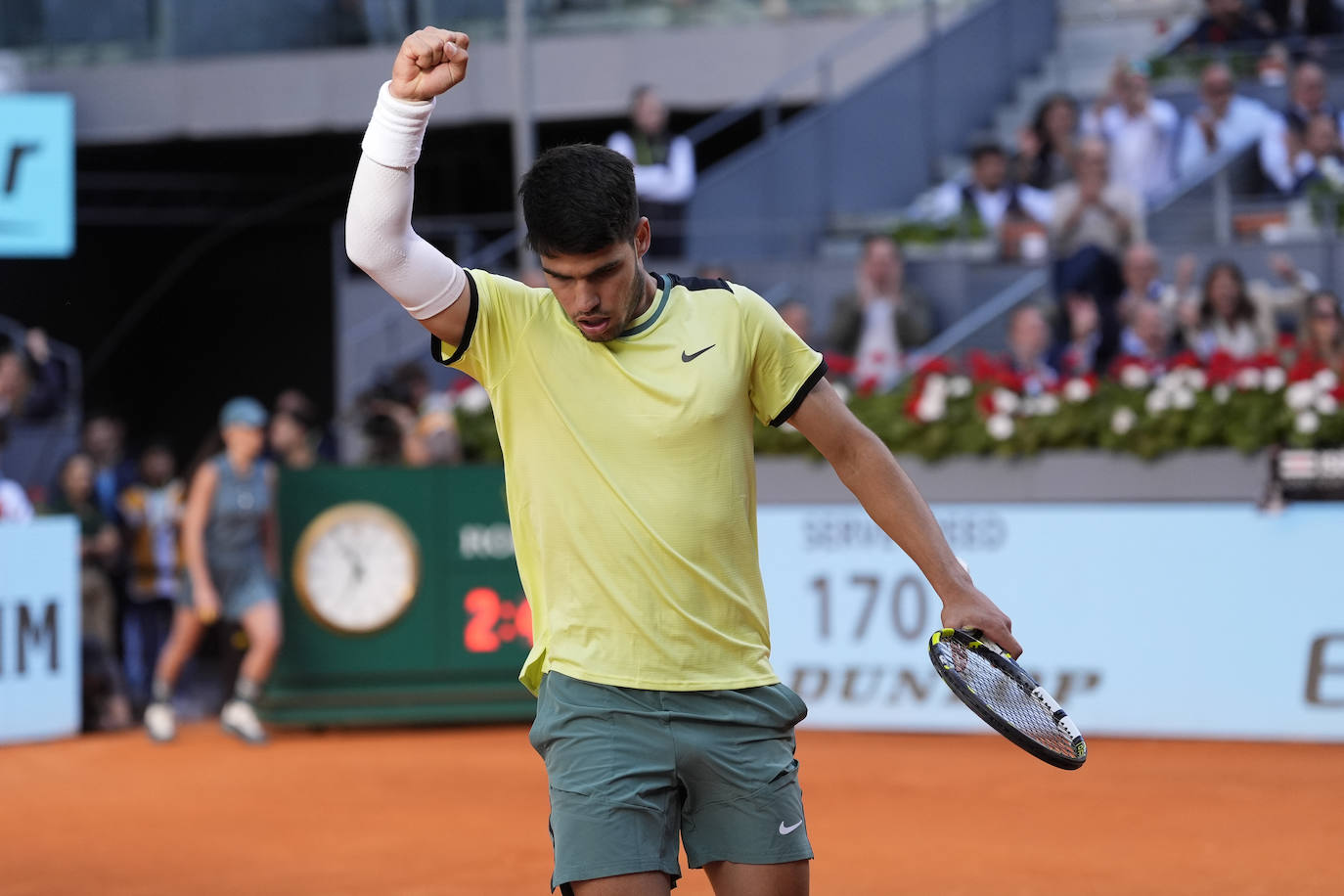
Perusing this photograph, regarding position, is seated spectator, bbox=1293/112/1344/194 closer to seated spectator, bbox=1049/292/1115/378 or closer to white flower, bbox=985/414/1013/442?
seated spectator, bbox=1049/292/1115/378

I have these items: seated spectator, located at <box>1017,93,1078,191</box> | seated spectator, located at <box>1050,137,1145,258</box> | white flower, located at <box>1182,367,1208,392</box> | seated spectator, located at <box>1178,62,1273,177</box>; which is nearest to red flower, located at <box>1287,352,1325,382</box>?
white flower, located at <box>1182,367,1208,392</box>

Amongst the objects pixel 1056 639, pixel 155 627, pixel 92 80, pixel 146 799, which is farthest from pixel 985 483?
pixel 92 80

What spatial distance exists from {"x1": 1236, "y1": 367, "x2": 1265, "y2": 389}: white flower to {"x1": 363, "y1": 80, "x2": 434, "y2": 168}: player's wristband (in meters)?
7.62

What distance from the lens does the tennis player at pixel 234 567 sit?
10.8 m

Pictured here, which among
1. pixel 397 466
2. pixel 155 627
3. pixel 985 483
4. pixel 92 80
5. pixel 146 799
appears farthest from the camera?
pixel 92 80

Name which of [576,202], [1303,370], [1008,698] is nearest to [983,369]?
[1303,370]

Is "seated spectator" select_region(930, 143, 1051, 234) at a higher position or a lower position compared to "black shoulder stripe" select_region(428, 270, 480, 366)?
higher

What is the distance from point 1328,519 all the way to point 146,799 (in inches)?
243

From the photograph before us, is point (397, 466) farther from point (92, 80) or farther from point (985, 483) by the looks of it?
point (92, 80)

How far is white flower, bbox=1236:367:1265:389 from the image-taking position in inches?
397

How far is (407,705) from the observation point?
11055mm

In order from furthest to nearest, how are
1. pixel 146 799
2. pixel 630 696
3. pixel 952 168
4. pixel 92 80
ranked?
pixel 92 80 < pixel 952 168 < pixel 146 799 < pixel 630 696

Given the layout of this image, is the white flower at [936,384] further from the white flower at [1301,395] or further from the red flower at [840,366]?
the white flower at [1301,395]

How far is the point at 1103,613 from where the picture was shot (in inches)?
396
